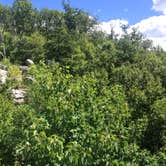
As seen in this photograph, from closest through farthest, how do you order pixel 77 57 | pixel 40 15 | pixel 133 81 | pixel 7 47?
pixel 133 81 < pixel 77 57 < pixel 7 47 < pixel 40 15

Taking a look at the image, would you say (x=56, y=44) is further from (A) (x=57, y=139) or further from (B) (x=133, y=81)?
(A) (x=57, y=139)

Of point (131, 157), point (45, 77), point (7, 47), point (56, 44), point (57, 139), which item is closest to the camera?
point (57, 139)

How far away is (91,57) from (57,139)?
42.5m

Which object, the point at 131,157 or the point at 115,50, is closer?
the point at 131,157

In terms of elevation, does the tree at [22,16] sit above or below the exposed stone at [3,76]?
above

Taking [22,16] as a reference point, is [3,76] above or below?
below

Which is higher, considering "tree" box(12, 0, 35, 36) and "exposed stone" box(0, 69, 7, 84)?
"tree" box(12, 0, 35, 36)

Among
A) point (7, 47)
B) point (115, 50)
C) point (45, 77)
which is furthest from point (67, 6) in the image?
point (45, 77)

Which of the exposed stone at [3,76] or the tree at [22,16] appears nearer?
the exposed stone at [3,76]

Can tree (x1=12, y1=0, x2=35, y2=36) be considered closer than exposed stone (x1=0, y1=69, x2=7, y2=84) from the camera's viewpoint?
No

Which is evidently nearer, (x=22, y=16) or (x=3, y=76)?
(x=3, y=76)

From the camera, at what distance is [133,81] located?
3528cm

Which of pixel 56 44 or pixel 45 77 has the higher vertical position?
pixel 56 44

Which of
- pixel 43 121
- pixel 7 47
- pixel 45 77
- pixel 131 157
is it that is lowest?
pixel 131 157
